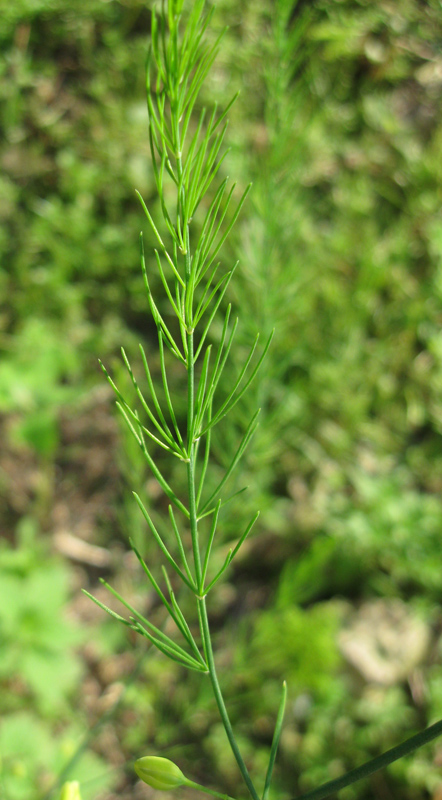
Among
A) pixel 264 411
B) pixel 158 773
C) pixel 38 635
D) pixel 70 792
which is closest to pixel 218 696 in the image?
pixel 158 773

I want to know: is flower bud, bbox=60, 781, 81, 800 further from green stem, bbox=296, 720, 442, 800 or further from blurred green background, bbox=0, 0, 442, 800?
blurred green background, bbox=0, 0, 442, 800

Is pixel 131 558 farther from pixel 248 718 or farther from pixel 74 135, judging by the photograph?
pixel 74 135

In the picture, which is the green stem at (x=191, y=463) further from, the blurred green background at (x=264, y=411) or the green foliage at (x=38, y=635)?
the green foliage at (x=38, y=635)

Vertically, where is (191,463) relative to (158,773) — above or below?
above

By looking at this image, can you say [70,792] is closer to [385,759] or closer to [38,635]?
[385,759]

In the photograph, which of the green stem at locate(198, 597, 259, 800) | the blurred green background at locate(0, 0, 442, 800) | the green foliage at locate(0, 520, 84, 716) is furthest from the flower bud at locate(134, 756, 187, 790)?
the green foliage at locate(0, 520, 84, 716)

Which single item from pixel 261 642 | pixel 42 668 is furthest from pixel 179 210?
pixel 42 668
